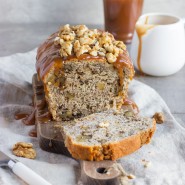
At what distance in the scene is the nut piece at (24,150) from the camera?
3.16 metres

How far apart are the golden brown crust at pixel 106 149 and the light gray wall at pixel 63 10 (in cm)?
281

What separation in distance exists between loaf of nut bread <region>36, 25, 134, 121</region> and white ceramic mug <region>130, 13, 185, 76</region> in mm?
792

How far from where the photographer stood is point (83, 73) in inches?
133

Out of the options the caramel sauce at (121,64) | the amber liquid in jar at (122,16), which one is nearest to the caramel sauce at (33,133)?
the caramel sauce at (121,64)

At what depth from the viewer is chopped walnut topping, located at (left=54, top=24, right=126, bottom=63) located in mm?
3352

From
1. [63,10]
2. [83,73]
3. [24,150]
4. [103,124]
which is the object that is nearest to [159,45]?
[83,73]

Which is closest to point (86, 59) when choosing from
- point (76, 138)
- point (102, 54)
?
point (102, 54)

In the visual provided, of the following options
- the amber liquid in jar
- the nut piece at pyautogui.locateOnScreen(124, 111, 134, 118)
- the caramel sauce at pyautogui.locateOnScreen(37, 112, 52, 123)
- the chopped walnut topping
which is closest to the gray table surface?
the nut piece at pyautogui.locateOnScreen(124, 111, 134, 118)

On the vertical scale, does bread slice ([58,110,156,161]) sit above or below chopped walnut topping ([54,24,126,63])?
below

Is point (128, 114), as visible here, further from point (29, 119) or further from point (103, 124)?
point (29, 119)

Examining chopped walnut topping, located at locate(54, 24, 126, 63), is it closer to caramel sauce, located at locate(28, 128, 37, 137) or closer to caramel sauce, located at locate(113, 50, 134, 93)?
caramel sauce, located at locate(113, 50, 134, 93)

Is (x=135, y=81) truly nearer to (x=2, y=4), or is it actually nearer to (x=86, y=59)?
(x=86, y=59)

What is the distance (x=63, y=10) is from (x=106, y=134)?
2.85m

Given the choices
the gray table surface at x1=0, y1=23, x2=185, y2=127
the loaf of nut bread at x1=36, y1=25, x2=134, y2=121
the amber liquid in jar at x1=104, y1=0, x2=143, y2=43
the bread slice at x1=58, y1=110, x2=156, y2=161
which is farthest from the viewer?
the amber liquid in jar at x1=104, y1=0, x2=143, y2=43
